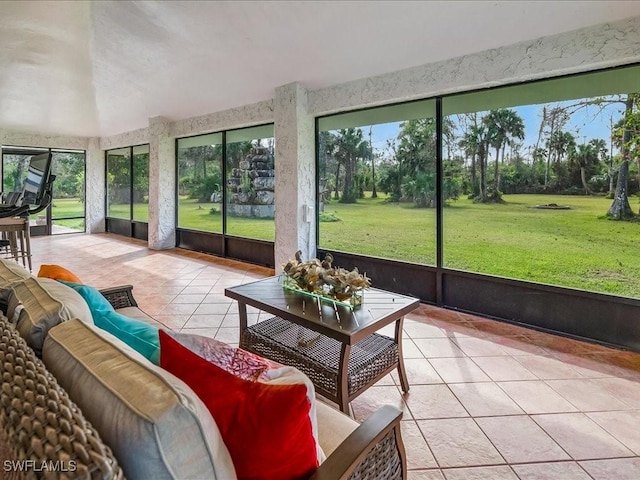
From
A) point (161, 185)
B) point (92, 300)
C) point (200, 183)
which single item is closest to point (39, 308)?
point (92, 300)

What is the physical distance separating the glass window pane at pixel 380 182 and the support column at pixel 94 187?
7.38 meters

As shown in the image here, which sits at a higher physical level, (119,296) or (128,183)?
(128,183)

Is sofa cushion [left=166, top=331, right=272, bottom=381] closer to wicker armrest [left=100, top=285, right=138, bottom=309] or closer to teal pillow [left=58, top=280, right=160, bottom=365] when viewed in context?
teal pillow [left=58, top=280, right=160, bottom=365]

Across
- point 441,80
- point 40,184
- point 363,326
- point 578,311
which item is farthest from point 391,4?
point 40,184

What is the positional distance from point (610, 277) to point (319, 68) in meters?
3.60

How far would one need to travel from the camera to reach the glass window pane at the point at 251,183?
5.94 m

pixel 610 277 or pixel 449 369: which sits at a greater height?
pixel 610 277

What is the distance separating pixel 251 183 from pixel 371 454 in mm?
5573

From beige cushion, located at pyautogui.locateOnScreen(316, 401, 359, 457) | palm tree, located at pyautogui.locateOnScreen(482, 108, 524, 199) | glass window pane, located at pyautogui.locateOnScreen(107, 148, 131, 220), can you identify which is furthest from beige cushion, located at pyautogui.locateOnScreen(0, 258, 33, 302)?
glass window pane, located at pyautogui.locateOnScreen(107, 148, 131, 220)

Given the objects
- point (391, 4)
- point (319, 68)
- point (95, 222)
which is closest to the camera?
point (391, 4)

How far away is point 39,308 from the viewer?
43.7 inches

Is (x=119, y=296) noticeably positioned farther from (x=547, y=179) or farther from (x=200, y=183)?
(x=200, y=183)

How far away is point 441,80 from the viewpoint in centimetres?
366

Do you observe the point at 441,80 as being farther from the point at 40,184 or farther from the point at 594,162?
the point at 40,184
